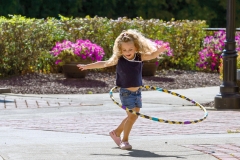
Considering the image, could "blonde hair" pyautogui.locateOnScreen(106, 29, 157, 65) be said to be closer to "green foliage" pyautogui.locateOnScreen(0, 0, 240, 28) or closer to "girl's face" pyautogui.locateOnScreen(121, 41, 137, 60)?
"girl's face" pyautogui.locateOnScreen(121, 41, 137, 60)

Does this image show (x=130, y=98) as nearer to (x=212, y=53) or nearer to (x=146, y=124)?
(x=146, y=124)

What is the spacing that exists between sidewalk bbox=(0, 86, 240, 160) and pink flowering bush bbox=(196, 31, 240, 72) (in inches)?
249

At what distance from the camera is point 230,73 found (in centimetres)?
1276

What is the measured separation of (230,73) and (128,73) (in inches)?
195

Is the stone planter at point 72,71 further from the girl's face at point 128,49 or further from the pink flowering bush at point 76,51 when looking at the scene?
the girl's face at point 128,49

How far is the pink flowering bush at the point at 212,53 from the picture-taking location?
20656 mm

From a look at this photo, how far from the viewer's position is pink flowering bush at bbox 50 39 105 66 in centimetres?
1759

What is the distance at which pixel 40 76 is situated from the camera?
18.0 meters

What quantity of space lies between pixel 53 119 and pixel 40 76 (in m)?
7.20

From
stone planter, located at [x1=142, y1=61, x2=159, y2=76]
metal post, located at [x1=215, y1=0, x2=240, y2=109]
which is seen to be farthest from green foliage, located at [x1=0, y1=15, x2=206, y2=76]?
metal post, located at [x1=215, y1=0, x2=240, y2=109]

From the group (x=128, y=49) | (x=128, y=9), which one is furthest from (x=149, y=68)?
(x=128, y=9)

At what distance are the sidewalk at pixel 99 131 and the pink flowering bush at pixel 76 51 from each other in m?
3.13

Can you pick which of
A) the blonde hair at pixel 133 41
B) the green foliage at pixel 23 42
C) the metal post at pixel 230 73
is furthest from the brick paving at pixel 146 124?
the green foliage at pixel 23 42

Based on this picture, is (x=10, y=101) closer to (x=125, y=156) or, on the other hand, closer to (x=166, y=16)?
(x=125, y=156)
